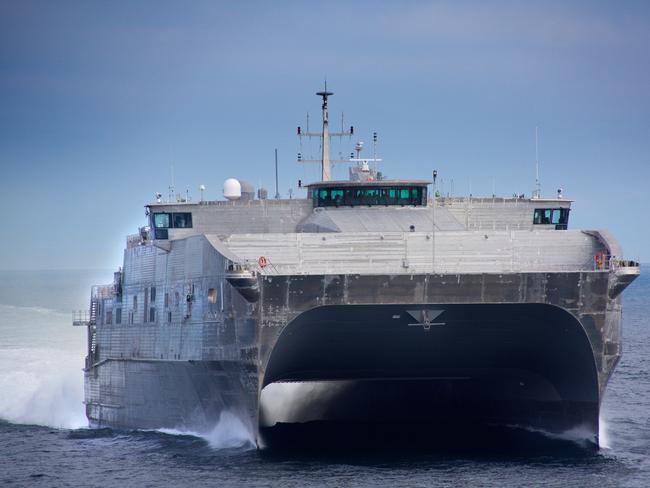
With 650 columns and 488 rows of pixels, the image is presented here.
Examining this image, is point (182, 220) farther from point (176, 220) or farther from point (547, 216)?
point (547, 216)

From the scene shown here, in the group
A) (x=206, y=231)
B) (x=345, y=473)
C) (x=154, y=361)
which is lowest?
(x=345, y=473)

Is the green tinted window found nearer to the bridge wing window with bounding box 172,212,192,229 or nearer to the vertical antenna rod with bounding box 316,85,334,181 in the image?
the bridge wing window with bounding box 172,212,192,229

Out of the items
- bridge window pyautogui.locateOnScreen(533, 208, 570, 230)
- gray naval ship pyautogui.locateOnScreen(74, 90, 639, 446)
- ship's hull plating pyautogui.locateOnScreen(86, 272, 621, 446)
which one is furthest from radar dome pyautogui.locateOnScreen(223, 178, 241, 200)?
bridge window pyautogui.locateOnScreen(533, 208, 570, 230)

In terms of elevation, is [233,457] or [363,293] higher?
[363,293]

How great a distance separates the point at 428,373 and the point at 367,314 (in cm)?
448

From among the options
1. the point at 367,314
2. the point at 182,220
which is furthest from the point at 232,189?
the point at 367,314

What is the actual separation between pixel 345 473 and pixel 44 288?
10563cm

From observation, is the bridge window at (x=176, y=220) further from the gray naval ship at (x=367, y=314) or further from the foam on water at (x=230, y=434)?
the foam on water at (x=230, y=434)

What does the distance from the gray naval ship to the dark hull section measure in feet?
0.21

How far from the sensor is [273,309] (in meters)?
33.5

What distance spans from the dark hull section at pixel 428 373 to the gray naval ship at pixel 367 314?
0.06 meters

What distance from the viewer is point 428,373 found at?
37.8 m

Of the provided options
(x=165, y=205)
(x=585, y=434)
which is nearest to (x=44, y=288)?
(x=165, y=205)

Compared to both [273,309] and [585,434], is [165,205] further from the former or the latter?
[585,434]
